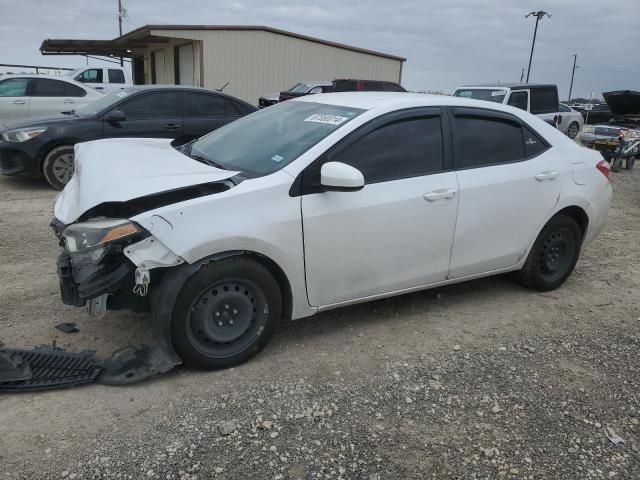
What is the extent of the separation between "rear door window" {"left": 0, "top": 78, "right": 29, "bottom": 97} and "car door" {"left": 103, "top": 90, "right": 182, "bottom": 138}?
512 cm

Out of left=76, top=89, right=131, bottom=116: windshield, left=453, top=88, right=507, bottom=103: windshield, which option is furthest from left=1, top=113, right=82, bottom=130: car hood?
left=453, top=88, right=507, bottom=103: windshield

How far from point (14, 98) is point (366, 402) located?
11.3m

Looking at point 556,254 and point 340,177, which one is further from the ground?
point 340,177

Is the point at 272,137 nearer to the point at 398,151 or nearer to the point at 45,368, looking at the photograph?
the point at 398,151

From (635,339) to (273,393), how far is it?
106 inches

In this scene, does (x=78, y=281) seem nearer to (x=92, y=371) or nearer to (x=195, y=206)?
(x=92, y=371)

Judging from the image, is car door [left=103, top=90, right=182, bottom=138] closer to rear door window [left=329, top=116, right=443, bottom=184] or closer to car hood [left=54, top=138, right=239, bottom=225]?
car hood [left=54, top=138, right=239, bottom=225]

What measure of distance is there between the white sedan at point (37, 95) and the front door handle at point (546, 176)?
9790 mm

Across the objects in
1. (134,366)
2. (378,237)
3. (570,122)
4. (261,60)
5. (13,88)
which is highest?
(261,60)

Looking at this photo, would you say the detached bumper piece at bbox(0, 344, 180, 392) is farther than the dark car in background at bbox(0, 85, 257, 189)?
No

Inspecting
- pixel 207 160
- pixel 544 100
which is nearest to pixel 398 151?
pixel 207 160

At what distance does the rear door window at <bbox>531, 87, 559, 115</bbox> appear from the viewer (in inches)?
585

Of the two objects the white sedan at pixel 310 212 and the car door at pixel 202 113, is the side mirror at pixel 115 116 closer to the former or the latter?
the car door at pixel 202 113

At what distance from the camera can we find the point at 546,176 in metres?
4.16
